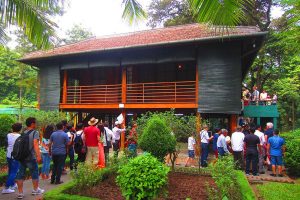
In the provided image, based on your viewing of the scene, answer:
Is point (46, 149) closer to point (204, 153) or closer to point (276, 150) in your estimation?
point (204, 153)

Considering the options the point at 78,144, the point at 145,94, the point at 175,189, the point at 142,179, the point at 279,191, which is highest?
the point at 145,94

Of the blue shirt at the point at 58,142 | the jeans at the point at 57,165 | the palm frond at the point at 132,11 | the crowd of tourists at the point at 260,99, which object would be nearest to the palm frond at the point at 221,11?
the palm frond at the point at 132,11

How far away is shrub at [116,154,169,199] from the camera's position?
5168 millimetres

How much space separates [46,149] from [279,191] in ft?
20.3

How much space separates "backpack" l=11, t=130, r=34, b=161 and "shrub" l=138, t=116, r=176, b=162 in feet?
10.0

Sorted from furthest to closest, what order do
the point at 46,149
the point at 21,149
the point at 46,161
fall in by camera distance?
the point at 46,161 < the point at 46,149 < the point at 21,149

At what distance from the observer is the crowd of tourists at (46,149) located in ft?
20.4

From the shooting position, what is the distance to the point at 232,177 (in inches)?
261

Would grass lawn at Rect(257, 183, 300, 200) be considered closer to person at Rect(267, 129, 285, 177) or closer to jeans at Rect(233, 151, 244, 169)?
person at Rect(267, 129, 285, 177)

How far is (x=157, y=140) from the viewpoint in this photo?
8.01 m

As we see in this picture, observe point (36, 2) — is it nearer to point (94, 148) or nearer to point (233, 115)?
point (94, 148)

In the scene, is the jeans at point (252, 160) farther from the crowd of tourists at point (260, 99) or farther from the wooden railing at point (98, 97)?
the wooden railing at point (98, 97)

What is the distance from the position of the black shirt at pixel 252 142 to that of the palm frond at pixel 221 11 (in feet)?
21.2

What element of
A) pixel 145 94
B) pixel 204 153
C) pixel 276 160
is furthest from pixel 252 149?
pixel 145 94
